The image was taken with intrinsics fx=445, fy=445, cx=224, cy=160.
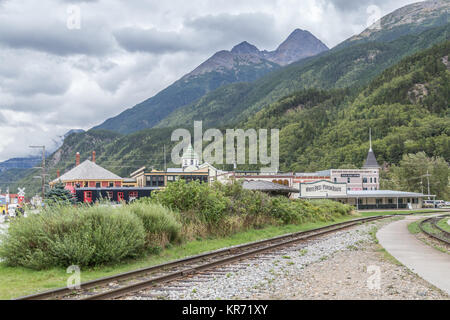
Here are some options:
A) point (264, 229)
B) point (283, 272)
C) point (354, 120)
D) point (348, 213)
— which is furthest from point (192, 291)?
point (354, 120)

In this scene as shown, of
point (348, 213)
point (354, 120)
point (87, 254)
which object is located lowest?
point (348, 213)

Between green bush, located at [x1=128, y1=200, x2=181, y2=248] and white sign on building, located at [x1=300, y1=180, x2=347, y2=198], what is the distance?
55.2 metres

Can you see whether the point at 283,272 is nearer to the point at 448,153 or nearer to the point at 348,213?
the point at 348,213

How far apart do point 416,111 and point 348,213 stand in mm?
126598

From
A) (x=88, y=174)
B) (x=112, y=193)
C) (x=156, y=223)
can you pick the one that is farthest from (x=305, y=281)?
(x=88, y=174)

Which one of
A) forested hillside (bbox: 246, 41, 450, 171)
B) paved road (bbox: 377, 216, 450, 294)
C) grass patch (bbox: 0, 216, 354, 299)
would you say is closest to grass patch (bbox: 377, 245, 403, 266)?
paved road (bbox: 377, 216, 450, 294)

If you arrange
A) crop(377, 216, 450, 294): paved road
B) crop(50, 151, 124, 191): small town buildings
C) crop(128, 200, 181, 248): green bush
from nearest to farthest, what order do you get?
crop(377, 216, 450, 294): paved road
crop(128, 200, 181, 248): green bush
crop(50, 151, 124, 191): small town buildings

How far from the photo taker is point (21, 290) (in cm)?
960

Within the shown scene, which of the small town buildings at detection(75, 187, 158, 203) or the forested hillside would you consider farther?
the forested hillside

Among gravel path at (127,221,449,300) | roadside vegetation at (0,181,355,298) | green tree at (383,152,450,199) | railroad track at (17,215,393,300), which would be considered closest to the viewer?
railroad track at (17,215,393,300)

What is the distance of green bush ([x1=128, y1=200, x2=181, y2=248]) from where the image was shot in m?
15.6

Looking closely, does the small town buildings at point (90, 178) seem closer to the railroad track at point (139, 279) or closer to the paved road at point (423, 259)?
the paved road at point (423, 259)

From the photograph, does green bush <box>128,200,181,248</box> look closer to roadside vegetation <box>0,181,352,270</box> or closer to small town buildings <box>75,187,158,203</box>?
roadside vegetation <box>0,181,352,270</box>
